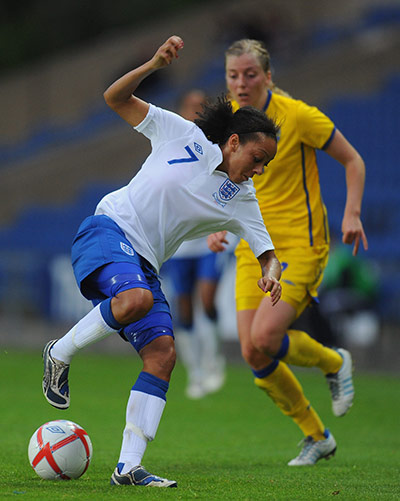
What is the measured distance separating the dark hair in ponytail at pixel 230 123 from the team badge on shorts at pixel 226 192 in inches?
9.1

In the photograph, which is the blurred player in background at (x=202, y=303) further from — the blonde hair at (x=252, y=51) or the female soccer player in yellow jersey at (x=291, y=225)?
→ the female soccer player in yellow jersey at (x=291, y=225)

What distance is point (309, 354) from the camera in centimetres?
639

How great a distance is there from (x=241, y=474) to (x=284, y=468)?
1.62 feet

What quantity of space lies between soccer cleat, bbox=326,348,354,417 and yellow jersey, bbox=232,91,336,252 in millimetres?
897

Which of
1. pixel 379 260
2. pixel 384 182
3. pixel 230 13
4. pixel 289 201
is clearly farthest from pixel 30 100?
pixel 289 201

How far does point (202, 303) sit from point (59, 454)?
203 inches

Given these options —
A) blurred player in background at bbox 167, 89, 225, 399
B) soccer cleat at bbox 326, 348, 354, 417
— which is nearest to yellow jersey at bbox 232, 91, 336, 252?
soccer cleat at bbox 326, 348, 354, 417

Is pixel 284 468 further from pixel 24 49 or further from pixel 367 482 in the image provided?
pixel 24 49

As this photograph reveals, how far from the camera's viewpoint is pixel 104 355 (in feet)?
47.4

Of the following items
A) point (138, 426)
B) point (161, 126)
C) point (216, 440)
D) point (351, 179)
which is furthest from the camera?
point (216, 440)

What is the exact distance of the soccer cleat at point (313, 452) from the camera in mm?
6273

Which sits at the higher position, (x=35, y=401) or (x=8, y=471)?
(x=8, y=471)

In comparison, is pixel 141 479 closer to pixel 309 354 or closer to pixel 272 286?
pixel 272 286

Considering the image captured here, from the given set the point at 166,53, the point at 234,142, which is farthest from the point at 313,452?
the point at 166,53
